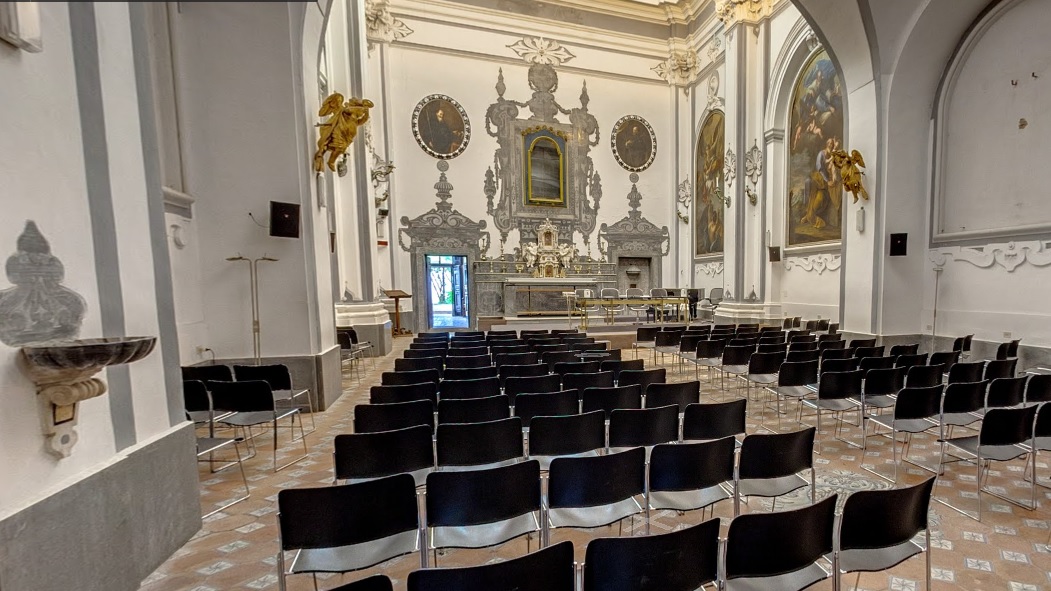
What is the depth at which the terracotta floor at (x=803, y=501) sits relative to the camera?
237cm

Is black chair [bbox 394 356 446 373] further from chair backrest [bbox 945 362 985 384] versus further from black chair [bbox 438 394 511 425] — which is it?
chair backrest [bbox 945 362 985 384]

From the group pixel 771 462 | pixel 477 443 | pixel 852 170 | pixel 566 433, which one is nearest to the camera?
pixel 771 462

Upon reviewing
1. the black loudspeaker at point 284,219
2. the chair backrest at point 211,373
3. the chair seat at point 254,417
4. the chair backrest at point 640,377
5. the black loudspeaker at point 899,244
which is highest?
the black loudspeaker at point 284,219

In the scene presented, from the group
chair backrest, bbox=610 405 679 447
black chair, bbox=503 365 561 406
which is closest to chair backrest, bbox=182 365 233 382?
black chair, bbox=503 365 561 406

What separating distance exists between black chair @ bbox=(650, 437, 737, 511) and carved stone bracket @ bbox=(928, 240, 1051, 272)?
7.28 metres

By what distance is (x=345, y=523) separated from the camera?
1965mm

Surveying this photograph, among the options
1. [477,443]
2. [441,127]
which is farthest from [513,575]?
[441,127]

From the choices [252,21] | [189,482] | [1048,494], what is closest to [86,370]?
[189,482]

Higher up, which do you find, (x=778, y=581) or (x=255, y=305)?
(x=255, y=305)

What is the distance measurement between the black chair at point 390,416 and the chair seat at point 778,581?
2.19 m

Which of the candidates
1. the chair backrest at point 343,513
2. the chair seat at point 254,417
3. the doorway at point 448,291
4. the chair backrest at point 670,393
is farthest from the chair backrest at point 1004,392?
the doorway at point 448,291

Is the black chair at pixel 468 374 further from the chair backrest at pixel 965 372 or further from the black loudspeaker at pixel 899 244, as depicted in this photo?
the black loudspeaker at pixel 899 244

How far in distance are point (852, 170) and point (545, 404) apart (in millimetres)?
7885

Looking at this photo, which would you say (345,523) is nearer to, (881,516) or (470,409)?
(470,409)
